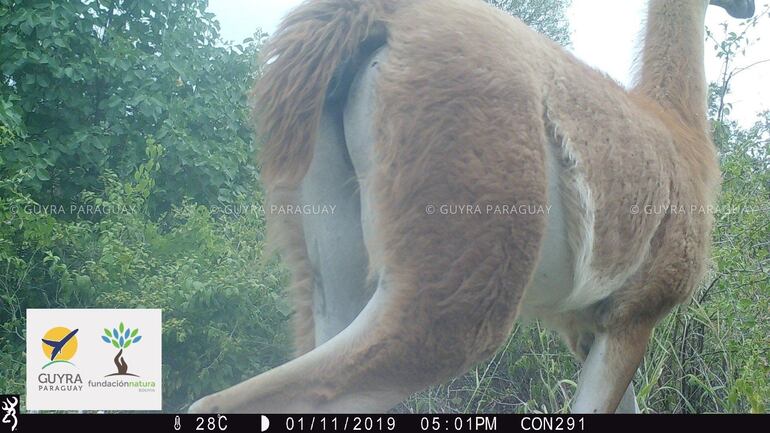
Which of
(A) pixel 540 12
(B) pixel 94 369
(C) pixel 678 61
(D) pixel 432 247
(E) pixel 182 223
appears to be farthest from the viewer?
(A) pixel 540 12

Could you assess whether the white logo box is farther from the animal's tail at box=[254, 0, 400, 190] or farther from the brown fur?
the animal's tail at box=[254, 0, 400, 190]

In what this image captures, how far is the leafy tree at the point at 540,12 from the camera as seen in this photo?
600cm

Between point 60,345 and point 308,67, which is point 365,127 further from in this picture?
point 60,345

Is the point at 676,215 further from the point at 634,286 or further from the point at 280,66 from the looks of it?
the point at 280,66

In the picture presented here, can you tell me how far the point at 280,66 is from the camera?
2.20 meters

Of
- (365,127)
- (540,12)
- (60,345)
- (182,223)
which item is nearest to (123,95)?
(182,223)

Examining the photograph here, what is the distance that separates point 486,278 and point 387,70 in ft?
2.11

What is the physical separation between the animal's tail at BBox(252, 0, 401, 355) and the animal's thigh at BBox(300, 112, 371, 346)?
74 millimetres

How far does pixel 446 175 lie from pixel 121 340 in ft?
4.13

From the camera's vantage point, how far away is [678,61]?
3125 millimetres

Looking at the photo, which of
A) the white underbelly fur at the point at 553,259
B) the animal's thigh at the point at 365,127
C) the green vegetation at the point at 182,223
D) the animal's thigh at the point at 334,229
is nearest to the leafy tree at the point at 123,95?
the green vegetation at the point at 182,223

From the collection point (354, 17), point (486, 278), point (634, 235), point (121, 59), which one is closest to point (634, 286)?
point (634, 235)

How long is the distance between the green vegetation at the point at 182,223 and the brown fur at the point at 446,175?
4.64ft

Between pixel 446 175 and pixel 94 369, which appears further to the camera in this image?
pixel 94 369
